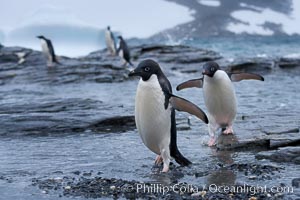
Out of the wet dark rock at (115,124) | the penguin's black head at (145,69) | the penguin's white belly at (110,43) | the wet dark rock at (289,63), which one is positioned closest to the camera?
the penguin's black head at (145,69)

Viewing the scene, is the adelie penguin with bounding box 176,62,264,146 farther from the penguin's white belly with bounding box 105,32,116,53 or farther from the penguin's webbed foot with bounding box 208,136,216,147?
the penguin's white belly with bounding box 105,32,116,53

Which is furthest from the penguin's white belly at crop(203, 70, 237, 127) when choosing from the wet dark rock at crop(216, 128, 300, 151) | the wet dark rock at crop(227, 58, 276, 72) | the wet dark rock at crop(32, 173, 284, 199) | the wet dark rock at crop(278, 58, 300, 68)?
the wet dark rock at crop(278, 58, 300, 68)

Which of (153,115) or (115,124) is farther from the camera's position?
(115,124)

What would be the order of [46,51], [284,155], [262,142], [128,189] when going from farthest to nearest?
1. [46,51]
2. [262,142]
3. [284,155]
4. [128,189]

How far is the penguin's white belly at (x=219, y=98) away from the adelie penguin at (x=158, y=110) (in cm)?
125

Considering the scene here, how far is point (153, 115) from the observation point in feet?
16.1

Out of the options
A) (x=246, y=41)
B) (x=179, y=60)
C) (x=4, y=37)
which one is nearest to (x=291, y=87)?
(x=179, y=60)

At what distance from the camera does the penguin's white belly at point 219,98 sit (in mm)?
6152

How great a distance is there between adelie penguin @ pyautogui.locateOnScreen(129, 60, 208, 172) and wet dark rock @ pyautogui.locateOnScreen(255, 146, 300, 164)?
0.63 m

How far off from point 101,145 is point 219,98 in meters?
1.19

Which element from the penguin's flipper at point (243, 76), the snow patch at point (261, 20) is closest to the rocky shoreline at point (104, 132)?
the penguin's flipper at point (243, 76)

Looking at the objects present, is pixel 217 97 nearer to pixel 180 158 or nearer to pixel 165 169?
pixel 180 158

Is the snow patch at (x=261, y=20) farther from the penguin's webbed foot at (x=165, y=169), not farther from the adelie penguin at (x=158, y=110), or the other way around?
the penguin's webbed foot at (x=165, y=169)

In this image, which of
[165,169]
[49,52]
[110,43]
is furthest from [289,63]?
[165,169]
